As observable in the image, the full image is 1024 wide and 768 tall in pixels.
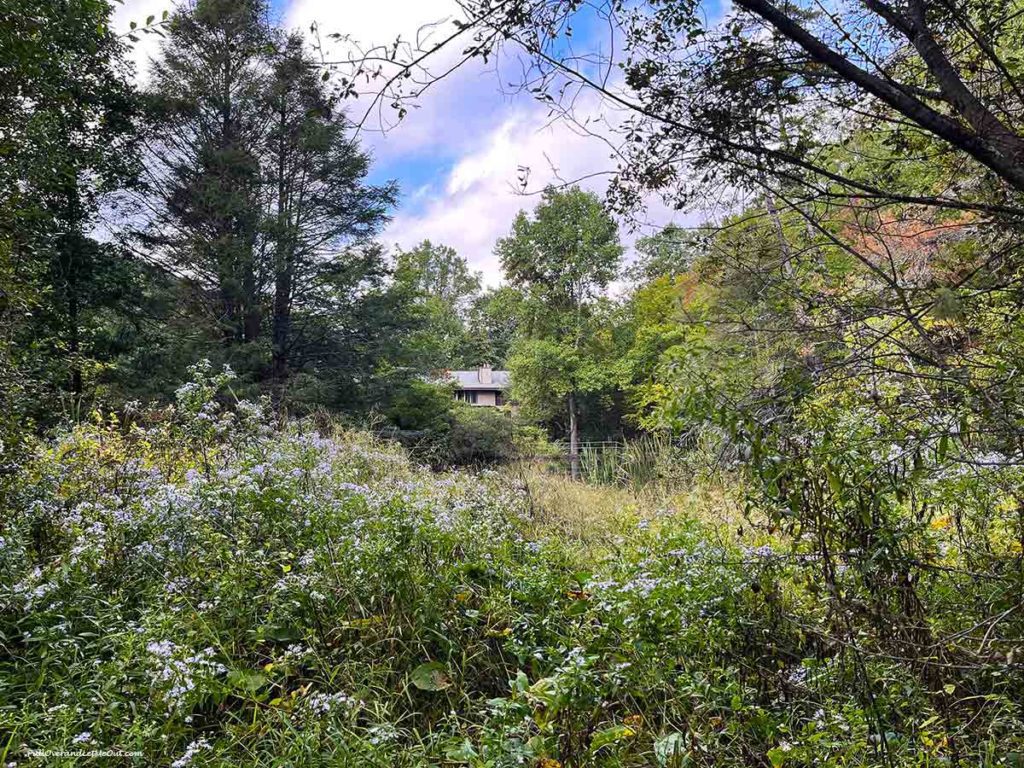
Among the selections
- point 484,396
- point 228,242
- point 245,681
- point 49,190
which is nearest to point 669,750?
point 245,681

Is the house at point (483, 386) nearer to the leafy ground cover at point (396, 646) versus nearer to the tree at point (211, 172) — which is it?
the tree at point (211, 172)

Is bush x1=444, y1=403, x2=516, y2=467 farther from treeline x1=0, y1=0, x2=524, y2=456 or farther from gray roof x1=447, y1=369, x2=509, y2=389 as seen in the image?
gray roof x1=447, y1=369, x2=509, y2=389

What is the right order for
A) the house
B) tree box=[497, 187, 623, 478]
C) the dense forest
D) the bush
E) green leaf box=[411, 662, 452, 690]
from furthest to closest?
the house
tree box=[497, 187, 623, 478]
the bush
green leaf box=[411, 662, 452, 690]
the dense forest

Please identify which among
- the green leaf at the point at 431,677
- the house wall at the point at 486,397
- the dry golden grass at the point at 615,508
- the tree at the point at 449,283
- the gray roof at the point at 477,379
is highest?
the tree at the point at 449,283

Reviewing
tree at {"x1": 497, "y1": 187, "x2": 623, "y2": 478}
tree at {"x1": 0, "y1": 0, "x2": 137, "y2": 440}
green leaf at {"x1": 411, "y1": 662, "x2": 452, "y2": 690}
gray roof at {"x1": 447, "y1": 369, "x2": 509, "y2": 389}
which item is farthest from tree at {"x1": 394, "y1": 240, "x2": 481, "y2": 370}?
green leaf at {"x1": 411, "y1": 662, "x2": 452, "y2": 690}

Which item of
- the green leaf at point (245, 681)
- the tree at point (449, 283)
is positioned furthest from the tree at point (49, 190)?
the tree at point (449, 283)

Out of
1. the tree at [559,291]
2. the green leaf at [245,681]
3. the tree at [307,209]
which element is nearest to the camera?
the green leaf at [245,681]

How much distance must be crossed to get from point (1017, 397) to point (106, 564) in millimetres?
3543

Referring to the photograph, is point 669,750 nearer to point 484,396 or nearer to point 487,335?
point 484,396

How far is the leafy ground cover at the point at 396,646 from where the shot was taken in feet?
5.74

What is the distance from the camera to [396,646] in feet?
8.32

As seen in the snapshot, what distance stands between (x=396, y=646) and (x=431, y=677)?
292 mm

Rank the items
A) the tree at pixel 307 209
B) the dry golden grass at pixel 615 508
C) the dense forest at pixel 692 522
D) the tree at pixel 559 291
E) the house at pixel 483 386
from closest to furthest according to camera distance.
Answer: the dense forest at pixel 692 522 < the dry golden grass at pixel 615 508 < the tree at pixel 307 209 < the tree at pixel 559 291 < the house at pixel 483 386

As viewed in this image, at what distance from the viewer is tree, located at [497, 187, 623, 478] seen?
20.9m
